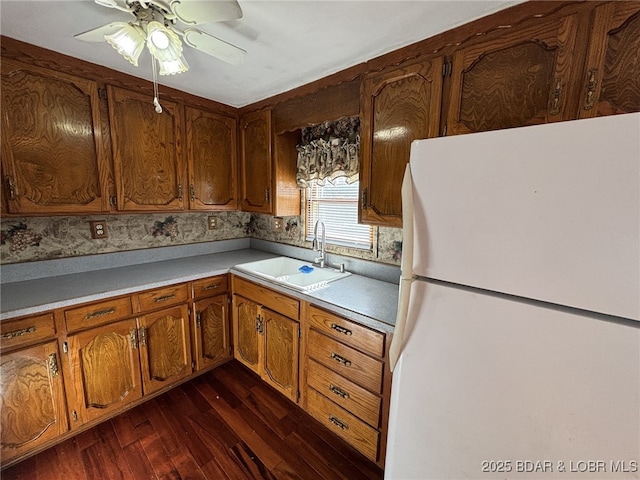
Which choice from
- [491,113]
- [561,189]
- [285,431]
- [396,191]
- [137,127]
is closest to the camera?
[561,189]

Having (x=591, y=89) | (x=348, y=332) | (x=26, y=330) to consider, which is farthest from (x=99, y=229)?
(x=591, y=89)

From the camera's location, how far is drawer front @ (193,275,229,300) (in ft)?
6.32

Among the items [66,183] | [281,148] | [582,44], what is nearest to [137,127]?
[66,183]

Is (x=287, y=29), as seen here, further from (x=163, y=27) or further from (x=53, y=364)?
(x=53, y=364)

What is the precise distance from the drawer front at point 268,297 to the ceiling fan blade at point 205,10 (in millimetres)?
1356

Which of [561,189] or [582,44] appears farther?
[582,44]

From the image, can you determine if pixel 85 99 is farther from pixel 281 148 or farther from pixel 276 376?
Answer: pixel 276 376

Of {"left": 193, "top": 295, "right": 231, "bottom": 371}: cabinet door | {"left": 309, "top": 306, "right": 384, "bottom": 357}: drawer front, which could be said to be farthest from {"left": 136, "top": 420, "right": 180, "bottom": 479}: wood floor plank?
{"left": 309, "top": 306, "right": 384, "bottom": 357}: drawer front

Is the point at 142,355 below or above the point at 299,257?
below

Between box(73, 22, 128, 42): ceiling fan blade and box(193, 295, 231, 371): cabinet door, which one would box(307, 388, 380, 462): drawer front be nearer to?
box(193, 295, 231, 371): cabinet door

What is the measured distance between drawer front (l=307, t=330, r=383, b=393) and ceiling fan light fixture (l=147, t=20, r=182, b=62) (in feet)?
4.90

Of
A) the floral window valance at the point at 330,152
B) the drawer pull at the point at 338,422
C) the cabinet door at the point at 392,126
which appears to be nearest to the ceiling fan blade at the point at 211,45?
the cabinet door at the point at 392,126

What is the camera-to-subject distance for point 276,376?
72.2 inches

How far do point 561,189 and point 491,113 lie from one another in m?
0.72
